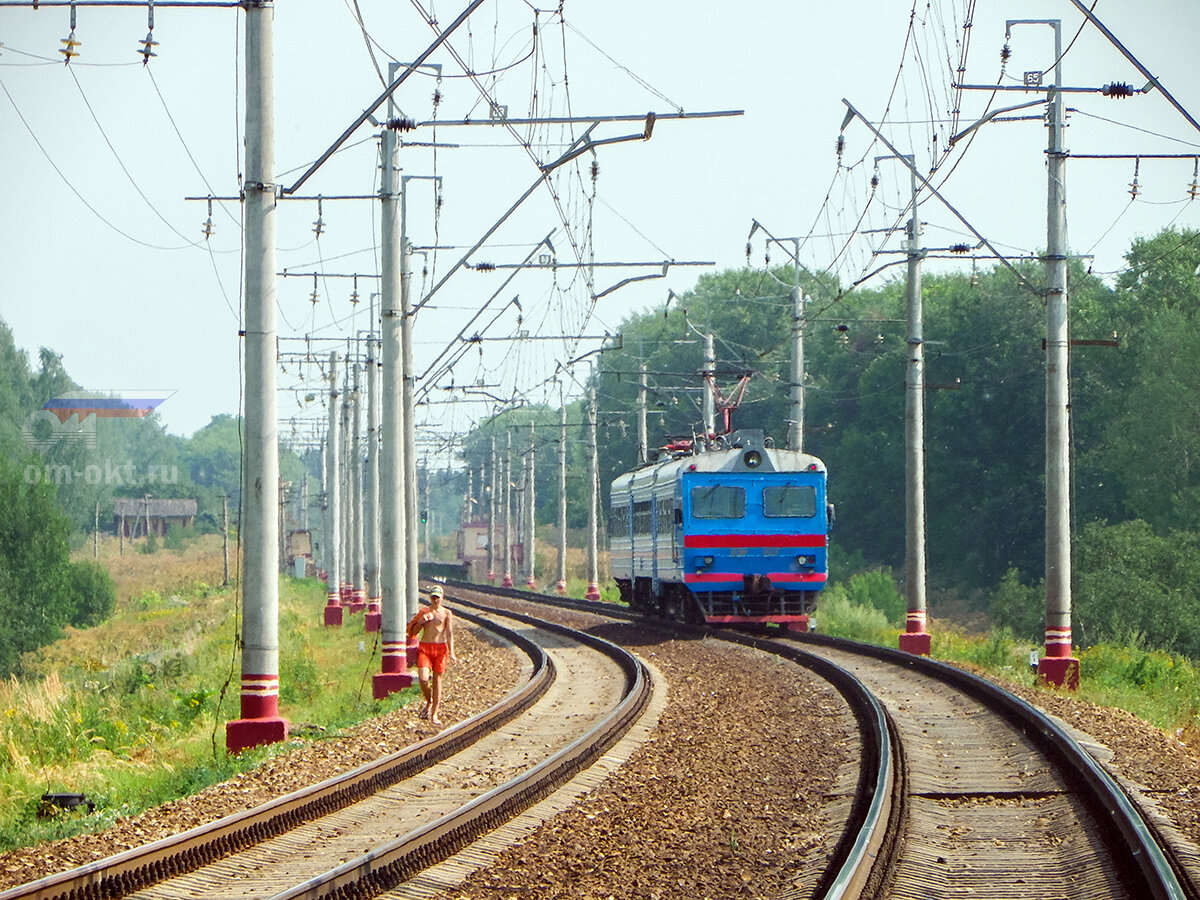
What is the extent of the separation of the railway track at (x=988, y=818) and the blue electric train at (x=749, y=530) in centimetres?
1183

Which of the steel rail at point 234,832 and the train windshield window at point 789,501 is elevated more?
the train windshield window at point 789,501

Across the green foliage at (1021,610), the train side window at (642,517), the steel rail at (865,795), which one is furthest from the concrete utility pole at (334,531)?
the steel rail at (865,795)

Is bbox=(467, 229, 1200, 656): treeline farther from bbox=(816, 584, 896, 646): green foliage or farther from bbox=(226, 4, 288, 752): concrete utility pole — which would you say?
bbox=(226, 4, 288, 752): concrete utility pole

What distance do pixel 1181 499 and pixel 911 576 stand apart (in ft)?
86.3

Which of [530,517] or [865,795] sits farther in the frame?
[530,517]

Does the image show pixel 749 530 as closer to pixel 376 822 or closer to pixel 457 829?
pixel 376 822

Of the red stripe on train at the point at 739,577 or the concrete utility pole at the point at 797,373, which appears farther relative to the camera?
the concrete utility pole at the point at 797,373

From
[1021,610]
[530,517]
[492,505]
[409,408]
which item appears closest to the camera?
[409,408]

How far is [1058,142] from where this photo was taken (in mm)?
20109

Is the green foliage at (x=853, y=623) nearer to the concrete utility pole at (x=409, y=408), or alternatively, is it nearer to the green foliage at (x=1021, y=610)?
→ the green foliage at (x=1021, y=610)

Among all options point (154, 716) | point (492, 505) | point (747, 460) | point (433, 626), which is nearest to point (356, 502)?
point (747, 460)

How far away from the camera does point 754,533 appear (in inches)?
1167

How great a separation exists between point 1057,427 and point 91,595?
57899 mm

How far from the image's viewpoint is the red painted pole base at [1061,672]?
65.9ft
